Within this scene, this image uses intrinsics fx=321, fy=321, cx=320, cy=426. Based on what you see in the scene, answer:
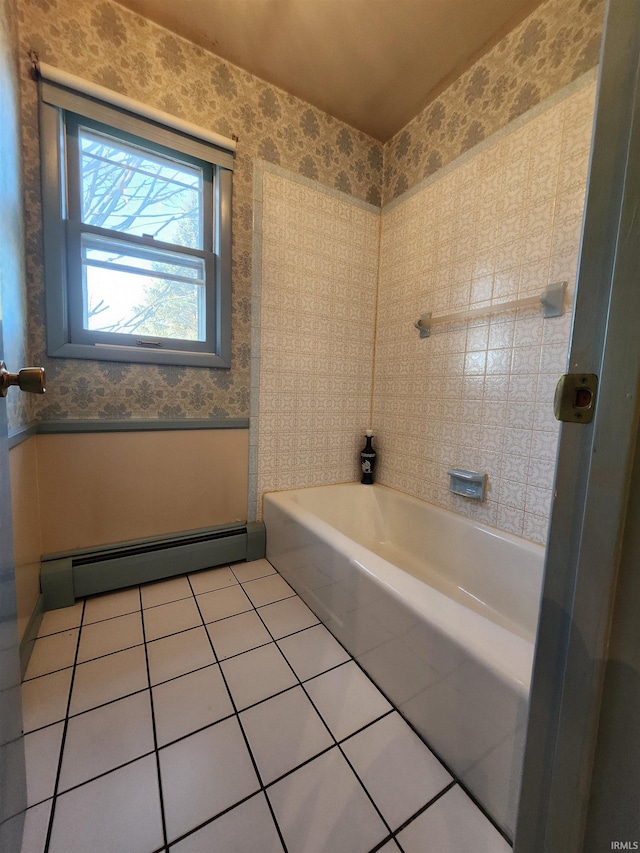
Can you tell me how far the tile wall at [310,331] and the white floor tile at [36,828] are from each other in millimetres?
1209

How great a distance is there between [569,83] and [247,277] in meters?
1.46

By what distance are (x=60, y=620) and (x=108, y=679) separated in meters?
0.44

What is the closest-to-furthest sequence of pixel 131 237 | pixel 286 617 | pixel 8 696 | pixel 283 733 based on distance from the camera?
pixel 8 696 < pixel 283 733 < pixel 286 617 < pixel 131 237

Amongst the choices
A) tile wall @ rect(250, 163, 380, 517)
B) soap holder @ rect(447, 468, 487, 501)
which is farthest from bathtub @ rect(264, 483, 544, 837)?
tile wall @ rect(250, 163, 380, 517)

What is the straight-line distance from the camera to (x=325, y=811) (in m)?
0.72

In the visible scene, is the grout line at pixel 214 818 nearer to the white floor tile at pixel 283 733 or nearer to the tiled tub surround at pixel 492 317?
the white floor tile at pixel 283 733

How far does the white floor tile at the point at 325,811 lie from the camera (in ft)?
2.22

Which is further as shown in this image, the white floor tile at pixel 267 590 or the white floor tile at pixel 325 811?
the white floor tile at pixel 267 590

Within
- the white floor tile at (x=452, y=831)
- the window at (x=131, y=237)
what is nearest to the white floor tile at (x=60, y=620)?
the window at (x=131, y=237)

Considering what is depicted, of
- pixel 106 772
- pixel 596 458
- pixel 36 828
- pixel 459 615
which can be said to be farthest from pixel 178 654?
pixel 596 458

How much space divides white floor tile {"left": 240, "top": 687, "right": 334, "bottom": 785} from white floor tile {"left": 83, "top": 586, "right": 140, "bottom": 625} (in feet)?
2.43

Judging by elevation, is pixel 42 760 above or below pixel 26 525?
below

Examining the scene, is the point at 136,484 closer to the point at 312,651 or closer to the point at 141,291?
the point at 141,291

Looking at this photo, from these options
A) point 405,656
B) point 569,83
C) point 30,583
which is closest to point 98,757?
point 30,583
